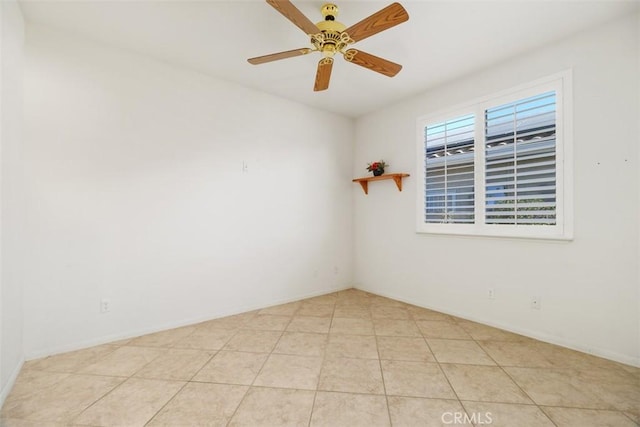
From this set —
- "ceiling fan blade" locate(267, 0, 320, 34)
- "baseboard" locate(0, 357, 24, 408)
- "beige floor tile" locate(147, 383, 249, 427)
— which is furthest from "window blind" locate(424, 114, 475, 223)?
"baseboard" locate(0, 357, 24, 408)

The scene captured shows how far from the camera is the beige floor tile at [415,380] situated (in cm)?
185

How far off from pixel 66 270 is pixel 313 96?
10.4 feet

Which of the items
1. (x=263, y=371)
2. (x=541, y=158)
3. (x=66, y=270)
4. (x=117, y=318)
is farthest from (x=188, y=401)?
(x=541, y=158)

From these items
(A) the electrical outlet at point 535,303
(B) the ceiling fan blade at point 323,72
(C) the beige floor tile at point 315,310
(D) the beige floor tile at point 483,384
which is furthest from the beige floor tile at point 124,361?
(A) the electrical outlet at point 535,303

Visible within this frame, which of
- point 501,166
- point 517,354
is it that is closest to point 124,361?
point 517,354

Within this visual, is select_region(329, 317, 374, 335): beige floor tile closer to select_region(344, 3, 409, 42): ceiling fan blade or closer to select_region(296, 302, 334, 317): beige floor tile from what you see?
select_region(296, 302, 334, 317): beige floor tile

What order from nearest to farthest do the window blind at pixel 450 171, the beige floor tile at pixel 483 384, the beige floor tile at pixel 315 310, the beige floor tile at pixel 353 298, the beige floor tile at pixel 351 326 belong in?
the beige floor tile at pixel 483 384 < the beige floor tile at pixel 351 326 < the window blind at pixel 450 171 < the beige floor tile at pixel 315 310 < the beige floor tile at pixel 353 298

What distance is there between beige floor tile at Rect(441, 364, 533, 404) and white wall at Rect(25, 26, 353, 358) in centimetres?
228

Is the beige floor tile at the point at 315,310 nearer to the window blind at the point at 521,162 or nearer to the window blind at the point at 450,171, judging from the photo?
the window blind at the point at 450,171

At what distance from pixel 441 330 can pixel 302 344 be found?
1.40 meters

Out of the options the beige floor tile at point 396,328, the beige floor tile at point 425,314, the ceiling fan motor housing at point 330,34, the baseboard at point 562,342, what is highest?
the ceiling fan motor housing at point 330,34

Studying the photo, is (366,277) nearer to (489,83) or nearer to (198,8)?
(489,83)

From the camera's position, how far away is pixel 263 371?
2.11m

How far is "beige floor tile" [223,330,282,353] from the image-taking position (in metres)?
2.49
